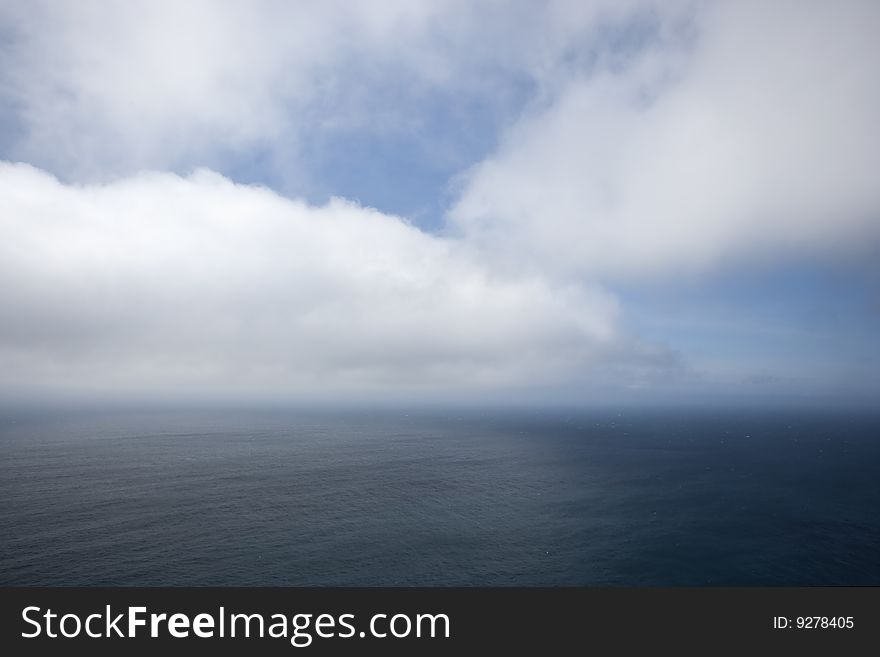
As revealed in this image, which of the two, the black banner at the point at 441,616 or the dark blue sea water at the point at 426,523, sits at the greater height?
the black banner at the point at 441,616

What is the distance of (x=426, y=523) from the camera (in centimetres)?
9319

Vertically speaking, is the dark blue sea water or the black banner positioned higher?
the black banner

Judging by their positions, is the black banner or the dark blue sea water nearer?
the black banner

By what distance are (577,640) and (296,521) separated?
7704cm

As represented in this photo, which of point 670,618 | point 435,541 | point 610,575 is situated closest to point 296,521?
point 435,541

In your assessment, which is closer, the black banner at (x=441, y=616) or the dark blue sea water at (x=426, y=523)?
the black banner at (x=441, y=616)

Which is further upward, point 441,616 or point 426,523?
point 441,616

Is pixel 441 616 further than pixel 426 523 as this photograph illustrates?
No

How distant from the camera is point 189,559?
2840 inches

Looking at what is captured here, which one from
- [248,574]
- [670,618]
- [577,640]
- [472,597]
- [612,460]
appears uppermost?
[472,597]

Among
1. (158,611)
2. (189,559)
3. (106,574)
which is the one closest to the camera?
(158,611)

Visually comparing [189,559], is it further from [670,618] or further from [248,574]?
[670,618]

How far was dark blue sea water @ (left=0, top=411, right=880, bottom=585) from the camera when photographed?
69500 millimetres

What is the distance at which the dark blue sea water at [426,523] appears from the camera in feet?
228
